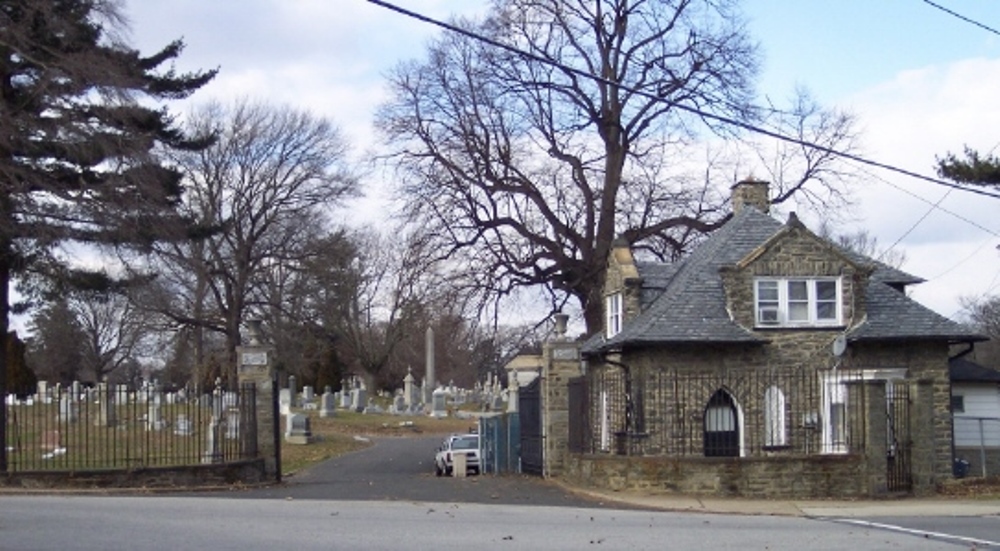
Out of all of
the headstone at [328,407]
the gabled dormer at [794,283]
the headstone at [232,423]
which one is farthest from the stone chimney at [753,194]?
the headstone at [328,407]

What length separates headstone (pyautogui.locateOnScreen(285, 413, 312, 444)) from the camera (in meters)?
48.9

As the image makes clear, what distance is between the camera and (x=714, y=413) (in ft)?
95.9

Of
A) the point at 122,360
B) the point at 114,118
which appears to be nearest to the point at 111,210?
the point at 114,118

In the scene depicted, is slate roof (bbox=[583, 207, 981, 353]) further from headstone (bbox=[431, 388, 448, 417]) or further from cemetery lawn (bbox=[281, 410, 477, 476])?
headstone (bbox=[431, 388, 448, 417])

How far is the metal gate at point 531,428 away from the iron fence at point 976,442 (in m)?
11.5

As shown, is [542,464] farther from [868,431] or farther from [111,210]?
[111,210]

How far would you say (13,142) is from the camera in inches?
1081

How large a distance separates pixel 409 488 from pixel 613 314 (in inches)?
337

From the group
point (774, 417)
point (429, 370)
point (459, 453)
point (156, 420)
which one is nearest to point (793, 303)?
point (774, 417)

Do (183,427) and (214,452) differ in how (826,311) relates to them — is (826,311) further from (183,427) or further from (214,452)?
(183,427)

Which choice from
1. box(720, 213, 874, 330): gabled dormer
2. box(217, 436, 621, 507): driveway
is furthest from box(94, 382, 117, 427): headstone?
box(720, 213, 874, 330): gabled dormer

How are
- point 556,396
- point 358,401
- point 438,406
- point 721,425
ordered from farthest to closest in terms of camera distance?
point 358,401 < point 438,406 < point 556,396 < point 721,425

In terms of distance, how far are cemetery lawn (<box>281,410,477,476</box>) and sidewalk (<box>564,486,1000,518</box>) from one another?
1682 centimetres

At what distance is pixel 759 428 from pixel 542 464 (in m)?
5.07
